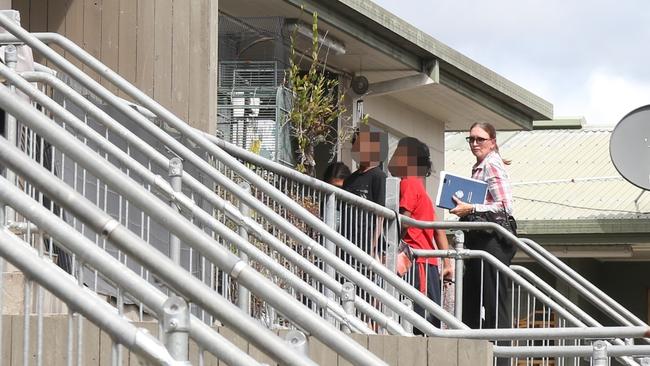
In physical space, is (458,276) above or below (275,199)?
below

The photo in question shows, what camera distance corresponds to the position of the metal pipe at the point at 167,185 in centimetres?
711

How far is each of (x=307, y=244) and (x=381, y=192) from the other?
8.74 ft

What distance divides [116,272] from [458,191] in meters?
6.52

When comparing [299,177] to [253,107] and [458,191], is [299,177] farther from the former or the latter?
[253,107]

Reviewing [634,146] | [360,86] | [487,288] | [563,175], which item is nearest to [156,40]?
[487,288]

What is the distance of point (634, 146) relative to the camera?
1479 cm

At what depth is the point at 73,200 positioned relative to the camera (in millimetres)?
4426

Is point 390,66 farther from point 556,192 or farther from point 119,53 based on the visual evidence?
point 556,192

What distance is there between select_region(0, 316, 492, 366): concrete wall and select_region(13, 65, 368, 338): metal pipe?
36cm

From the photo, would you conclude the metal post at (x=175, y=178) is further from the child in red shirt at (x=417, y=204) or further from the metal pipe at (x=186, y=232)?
the child in red shirt at (x=417, y=204)

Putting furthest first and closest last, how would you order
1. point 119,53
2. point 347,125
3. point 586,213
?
point 586,213 < point 347,125 < point 119,53

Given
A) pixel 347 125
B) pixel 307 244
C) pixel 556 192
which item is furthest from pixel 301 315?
pixel 556 192

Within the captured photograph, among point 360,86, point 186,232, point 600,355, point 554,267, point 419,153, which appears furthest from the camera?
point 360,86

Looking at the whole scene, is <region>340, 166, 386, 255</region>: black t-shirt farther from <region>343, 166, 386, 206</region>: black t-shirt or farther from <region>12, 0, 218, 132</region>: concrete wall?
Answer: <region>12, 0, 218, 132</region>: concrete wall
